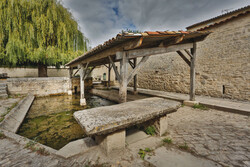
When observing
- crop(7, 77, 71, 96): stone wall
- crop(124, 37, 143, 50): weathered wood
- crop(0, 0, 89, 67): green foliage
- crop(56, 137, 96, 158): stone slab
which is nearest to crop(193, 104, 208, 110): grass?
crop(124, 37, 143, 50): weathered wood

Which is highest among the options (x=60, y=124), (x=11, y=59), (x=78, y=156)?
(x=11, y=59)

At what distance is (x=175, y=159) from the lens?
1.56 m

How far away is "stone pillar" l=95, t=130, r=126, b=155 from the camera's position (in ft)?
5.12

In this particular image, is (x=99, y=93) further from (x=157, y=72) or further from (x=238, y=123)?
(x=238, y=123)

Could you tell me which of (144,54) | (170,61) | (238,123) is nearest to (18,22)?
(144,54)

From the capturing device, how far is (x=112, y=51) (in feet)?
10.8

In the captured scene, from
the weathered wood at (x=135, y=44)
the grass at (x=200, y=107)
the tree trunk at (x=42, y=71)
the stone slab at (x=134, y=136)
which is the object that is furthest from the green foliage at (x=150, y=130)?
the tree trunk at (x=42, y=71)

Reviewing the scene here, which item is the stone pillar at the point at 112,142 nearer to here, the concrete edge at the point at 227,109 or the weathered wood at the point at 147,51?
the weathered wood at the point at 147,51

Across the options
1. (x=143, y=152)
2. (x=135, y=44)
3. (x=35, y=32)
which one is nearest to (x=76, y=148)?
(x=143, y=152)

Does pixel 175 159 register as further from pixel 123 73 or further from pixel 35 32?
pixel 35 32

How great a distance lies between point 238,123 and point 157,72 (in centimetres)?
572

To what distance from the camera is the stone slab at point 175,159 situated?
146 centimetres

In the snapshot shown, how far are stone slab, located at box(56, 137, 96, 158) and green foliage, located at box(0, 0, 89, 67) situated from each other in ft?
24.2

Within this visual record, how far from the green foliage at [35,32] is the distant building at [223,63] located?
7.85 metres
